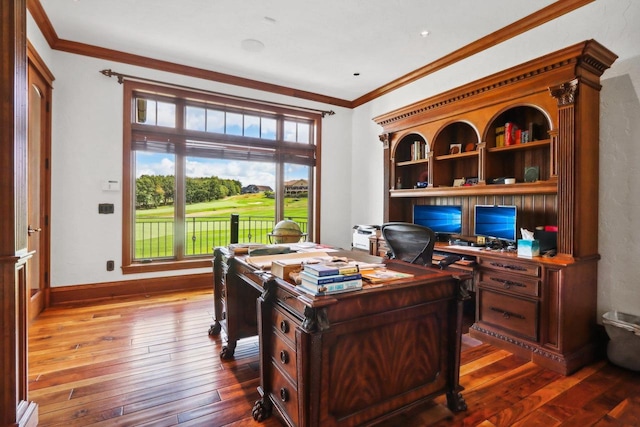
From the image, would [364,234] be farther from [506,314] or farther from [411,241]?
[506,314]

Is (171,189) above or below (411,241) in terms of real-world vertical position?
above

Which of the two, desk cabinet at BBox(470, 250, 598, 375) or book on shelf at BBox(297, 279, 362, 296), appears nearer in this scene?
book on shelf at BBox(297, 279, 362, 296)

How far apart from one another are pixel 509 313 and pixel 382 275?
161cm

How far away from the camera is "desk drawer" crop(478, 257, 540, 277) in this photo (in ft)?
7.89

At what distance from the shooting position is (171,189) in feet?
13.9

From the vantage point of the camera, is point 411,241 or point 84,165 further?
point 84,165

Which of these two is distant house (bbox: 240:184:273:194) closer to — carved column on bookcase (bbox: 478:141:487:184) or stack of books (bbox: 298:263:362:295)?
carved column on bookcase (bbox: 478:141:487:184)

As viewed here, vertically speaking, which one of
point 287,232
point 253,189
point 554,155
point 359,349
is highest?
point 554,155

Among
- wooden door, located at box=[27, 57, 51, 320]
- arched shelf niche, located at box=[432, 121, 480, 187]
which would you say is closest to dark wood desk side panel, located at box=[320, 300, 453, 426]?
arched shelf niche, located at box=[432, 121, 480, 187]

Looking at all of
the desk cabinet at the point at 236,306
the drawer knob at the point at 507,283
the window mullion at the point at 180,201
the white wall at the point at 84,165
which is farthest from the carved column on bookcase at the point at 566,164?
the white wall at the point at 84,165

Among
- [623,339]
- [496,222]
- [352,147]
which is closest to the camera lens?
[623,339]

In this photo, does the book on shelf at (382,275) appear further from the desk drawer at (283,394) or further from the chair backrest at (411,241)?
the chair backrest at (411,241)

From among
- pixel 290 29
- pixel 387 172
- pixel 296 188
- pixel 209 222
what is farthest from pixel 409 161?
pixel 209 222

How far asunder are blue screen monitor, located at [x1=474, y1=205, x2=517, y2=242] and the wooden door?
177 inches
